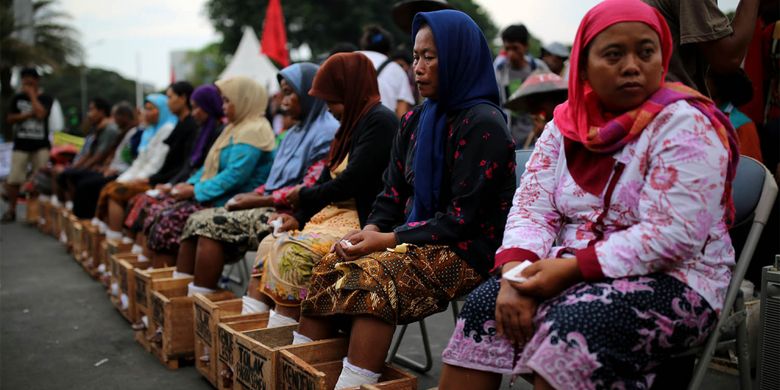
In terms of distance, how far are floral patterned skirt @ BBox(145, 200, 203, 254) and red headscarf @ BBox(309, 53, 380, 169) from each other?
1.44 metres

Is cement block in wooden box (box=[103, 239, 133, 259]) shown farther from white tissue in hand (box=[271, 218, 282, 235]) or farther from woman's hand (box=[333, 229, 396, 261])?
woman's hand (box=[333, 229, 396, 261])

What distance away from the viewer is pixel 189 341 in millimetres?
3852

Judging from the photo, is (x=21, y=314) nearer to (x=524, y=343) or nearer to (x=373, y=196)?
(x=373, y=196)

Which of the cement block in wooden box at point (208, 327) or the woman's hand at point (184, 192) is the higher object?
the woman's hand at point (184, 192)

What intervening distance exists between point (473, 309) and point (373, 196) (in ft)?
5.35

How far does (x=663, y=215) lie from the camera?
1789 mm

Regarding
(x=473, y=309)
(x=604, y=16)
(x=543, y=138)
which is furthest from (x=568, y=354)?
(x=604, y=16)

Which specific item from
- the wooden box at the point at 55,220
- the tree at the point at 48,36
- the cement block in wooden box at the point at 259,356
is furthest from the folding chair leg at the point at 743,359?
the tree at the point at 48,36

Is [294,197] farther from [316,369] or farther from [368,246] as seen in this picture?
[316,369]

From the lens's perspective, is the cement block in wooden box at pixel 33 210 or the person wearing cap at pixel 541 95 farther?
the cement block in wooden box at pixel 33 210

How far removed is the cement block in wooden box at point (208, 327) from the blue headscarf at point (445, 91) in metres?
1.24

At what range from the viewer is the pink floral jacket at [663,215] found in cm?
178

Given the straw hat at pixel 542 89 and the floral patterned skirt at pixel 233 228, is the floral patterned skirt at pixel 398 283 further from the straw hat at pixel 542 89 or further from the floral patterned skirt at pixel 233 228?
the straw hat at pixel 542 89

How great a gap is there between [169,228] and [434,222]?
→ 8.51ft
